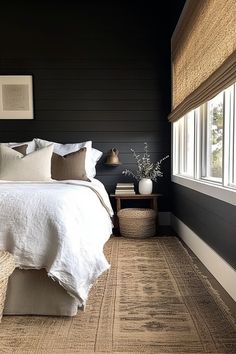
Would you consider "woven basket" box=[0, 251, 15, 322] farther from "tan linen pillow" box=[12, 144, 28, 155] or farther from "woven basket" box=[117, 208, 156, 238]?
"woven basket" box=[117, 208, 156, 238]

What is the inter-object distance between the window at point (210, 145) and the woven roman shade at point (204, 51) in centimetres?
14

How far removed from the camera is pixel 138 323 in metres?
1.75

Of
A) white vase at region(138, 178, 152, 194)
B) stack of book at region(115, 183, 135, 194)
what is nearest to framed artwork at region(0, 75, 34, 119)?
stack of book at region(115, 183, 135, 194)

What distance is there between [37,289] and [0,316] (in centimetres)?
24

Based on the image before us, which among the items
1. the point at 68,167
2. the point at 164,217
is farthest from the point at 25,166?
the point at 164,217

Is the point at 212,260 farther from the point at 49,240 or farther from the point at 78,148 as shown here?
the point at 78,148

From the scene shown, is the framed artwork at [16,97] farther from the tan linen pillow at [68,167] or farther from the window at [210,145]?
the window at [210,145]

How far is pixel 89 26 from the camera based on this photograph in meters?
4.19

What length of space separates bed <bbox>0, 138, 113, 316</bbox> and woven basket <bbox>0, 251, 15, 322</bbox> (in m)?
0.08

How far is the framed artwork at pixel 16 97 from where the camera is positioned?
422 centimetres

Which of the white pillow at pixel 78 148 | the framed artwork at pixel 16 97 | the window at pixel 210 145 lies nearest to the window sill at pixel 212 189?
the window at pixel 210 145

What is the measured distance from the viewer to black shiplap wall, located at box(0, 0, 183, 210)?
417 centimetres

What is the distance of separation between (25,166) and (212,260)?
1933mm

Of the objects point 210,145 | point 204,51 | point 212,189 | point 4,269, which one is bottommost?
point 4,269
